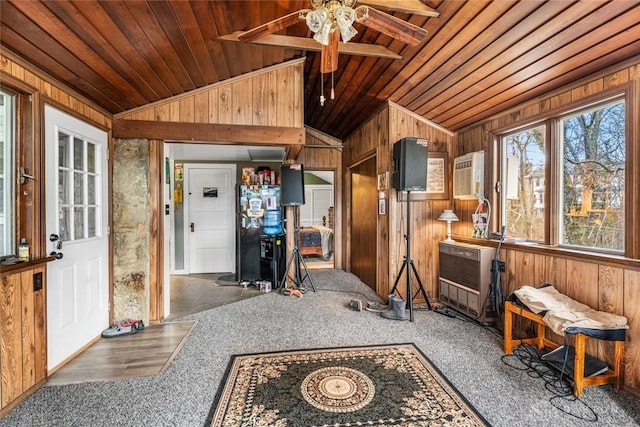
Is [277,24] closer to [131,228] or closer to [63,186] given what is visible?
[63,186]

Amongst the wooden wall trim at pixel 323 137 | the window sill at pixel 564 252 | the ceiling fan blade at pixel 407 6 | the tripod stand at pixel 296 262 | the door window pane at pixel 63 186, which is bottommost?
the tripod stand at pixel 296 262

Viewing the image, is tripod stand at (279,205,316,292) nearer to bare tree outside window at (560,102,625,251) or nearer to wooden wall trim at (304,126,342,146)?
wooden wall trim at (304,126,342,146)

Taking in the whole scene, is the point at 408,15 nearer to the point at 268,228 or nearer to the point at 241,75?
the point at 241,75

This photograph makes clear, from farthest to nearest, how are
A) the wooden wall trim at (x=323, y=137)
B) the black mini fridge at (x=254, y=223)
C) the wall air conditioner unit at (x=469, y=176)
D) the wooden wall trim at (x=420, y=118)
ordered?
the wooden wall trim at (x=323, y=137) < the black mini fridge at (x=254, y=223) < the wooden wall trim at (x=420, y=118) < the wall air conditioner unit at (x=469, y=176)

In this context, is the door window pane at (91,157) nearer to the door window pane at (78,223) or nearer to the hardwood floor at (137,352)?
the door window pane at (78,223)

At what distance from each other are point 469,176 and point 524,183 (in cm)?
56

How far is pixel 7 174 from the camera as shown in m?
1.90

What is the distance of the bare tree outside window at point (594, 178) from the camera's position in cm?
212

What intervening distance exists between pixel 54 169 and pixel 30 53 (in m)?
0.80

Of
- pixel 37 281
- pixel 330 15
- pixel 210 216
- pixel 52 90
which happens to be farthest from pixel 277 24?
pixel 210 216

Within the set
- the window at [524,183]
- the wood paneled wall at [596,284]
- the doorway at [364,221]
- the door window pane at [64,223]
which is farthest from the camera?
the doorway at [364,221]

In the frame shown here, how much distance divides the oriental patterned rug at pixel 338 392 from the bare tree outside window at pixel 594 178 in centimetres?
168

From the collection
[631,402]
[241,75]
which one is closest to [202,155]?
[241,75]

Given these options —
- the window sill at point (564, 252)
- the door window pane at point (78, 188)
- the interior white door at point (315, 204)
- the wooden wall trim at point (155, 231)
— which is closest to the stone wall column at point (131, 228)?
the wooden wall trim at point (155, 231)
